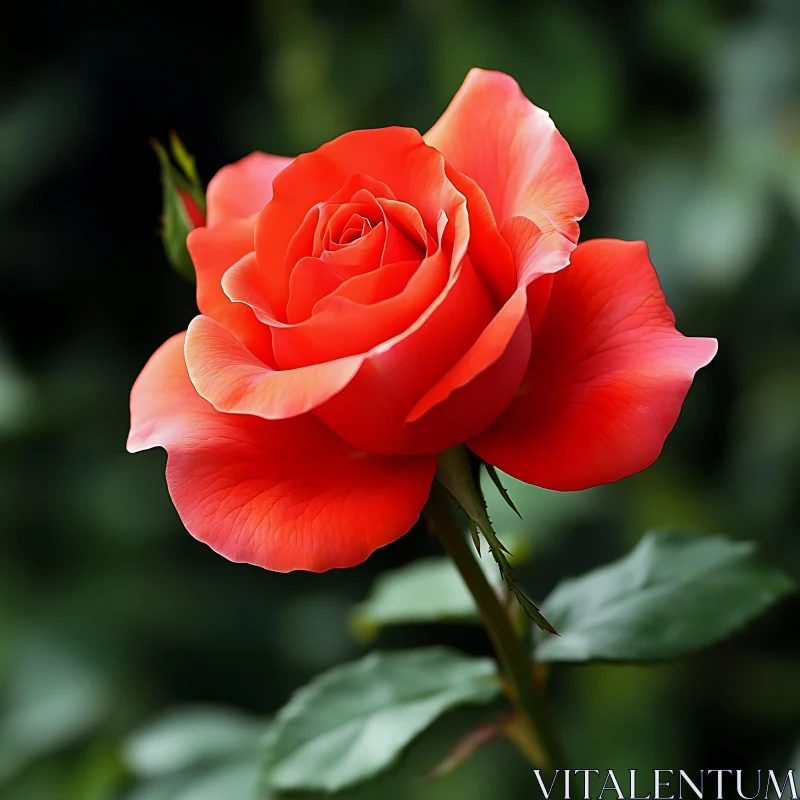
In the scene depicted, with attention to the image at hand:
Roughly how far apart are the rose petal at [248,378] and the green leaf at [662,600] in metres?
0.24

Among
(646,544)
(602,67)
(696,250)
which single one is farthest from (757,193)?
(646,544)

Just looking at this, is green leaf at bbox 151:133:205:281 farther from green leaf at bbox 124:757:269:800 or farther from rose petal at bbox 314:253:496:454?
green leaf at bbox 124:757:269:800

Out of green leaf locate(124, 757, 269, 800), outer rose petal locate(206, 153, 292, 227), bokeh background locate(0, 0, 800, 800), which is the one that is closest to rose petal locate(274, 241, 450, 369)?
outer rose petal locate(206, 153, 292, 227)

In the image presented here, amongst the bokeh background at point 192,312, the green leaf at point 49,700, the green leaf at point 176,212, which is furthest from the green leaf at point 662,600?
the green leaf at point 49,700

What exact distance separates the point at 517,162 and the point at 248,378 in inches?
6.4

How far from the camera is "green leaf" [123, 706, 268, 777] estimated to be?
0.75 metres

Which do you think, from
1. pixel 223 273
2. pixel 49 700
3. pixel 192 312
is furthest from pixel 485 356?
pixel 192 312

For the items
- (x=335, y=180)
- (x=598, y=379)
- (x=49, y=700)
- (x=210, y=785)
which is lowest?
(x=49, y=700)

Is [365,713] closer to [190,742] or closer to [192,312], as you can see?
[190,742]

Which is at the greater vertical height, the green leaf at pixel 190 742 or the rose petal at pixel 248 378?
the rose petal at pixel 248 378

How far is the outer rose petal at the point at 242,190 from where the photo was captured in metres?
0.48

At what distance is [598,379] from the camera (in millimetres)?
397

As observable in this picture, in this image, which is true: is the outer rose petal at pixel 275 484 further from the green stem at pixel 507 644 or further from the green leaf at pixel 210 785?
the green leaf at pixel 210 785

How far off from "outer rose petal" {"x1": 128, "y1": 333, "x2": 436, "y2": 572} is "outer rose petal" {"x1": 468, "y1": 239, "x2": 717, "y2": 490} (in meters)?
0.05
